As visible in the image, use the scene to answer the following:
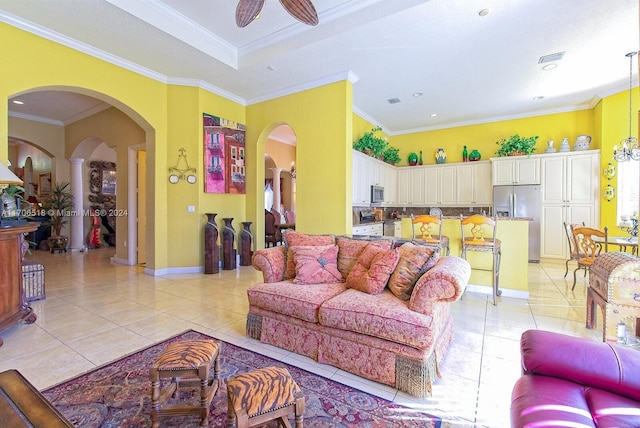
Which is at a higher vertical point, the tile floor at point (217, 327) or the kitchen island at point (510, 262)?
the kitchen island at point (510, 262)

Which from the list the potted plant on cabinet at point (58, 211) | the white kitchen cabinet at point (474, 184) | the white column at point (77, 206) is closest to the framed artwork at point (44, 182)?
the potted plant on cabinet at point (58, 211)

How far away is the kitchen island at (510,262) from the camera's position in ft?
12.4

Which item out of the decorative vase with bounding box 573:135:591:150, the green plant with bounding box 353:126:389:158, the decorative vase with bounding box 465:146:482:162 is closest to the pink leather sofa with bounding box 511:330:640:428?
the green plant with bounding box 353:126:389:158

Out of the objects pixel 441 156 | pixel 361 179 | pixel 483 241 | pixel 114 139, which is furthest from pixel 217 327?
pixel 441 156

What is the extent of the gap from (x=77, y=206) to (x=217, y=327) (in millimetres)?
7148

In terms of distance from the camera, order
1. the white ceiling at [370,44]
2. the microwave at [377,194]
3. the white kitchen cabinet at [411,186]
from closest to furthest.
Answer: the white ceiling at [370,44], the microwave at [377,194], the white kitchen cabinet at [411,186]

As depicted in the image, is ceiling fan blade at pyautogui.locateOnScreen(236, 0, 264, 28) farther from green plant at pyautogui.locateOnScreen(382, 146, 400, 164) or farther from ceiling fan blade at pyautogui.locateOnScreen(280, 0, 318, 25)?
green plant at pyautogui.locateOnScreen(382, 146, 400, 164)

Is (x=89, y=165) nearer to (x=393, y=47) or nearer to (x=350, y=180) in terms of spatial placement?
(x=350, y=180)

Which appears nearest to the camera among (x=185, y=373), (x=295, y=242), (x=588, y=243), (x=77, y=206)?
(x=185, y=373)

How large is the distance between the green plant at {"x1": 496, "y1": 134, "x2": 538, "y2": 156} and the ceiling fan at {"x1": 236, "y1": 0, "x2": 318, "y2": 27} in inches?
222

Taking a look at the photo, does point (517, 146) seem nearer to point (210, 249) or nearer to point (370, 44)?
point (370, 44)

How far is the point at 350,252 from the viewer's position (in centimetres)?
285

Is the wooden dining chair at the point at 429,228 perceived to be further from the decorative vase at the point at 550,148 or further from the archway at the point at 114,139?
the archway at the point at 114,139

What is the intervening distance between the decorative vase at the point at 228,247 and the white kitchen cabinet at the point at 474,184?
17.6ft
